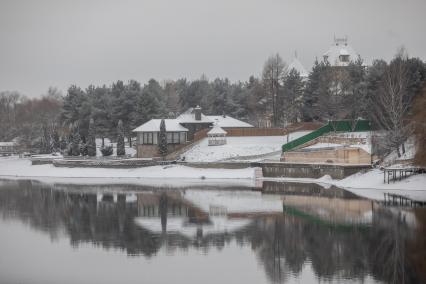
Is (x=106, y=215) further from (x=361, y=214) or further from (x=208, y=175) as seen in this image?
(x=208, y=175)

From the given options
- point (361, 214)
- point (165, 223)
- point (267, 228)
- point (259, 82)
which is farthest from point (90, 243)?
point (259, 82)

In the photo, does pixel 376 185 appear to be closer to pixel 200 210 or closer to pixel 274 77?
pixel 200 210

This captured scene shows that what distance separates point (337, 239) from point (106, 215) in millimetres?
15896

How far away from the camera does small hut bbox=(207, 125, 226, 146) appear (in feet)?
239

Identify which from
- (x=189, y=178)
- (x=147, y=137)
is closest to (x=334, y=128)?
(x=189, y=178)

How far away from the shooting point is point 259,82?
92.6m

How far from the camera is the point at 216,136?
241 feet

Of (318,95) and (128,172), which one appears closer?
(128,172)

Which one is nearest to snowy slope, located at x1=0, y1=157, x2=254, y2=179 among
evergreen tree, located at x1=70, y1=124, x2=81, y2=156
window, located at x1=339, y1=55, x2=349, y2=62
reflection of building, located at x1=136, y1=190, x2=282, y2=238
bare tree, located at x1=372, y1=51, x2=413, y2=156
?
evergreen tree, located at x1=70, y1=124, x2=81, y2=156

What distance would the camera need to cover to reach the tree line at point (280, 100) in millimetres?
63000

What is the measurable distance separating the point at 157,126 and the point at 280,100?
16.2 m

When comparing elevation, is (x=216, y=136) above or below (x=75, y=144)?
above

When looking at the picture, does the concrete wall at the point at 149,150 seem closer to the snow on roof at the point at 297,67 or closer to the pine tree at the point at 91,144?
the pine tree at the point at 91,144

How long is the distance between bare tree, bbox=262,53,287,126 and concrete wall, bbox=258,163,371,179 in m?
18.9
